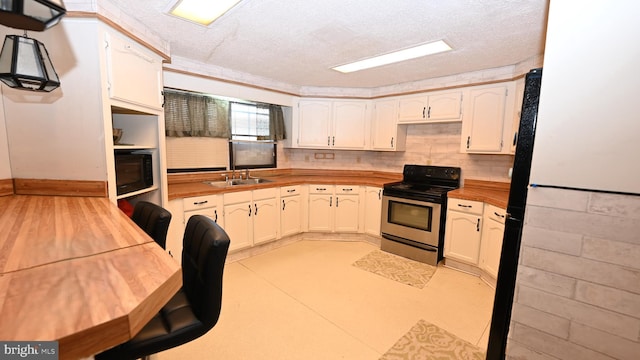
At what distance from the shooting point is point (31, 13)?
2.99 ft

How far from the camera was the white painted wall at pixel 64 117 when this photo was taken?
66.0 inches

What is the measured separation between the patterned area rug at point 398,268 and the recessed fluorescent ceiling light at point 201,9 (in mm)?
2710

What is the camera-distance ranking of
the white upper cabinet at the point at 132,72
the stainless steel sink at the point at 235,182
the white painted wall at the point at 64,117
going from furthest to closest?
the stainless steel sink at the point at 235,182 < the white upper cabinet at the point at 132,72 < the white painted wall at the point at 64,117

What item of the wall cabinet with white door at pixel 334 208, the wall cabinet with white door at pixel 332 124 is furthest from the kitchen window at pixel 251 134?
the wall cabinet with white door at pixel 334 208

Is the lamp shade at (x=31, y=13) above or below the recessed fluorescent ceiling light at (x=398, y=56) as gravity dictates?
below

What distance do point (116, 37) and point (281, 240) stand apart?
2712 millimetres

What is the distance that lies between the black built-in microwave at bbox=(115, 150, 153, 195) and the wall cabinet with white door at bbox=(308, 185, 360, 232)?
199cm

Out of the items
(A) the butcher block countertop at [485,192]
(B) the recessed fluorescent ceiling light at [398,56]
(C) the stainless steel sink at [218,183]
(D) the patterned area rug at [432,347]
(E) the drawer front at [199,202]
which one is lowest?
(D) the patterned area rug at [432,347]

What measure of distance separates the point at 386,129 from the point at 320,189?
1.27 meters

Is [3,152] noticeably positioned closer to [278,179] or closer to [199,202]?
[199,202]

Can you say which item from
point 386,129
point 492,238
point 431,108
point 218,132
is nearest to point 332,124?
point 386,129

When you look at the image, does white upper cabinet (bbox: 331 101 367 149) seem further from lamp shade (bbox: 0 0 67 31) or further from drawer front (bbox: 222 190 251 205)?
lamp shade (bbox: 0 0 67 31)

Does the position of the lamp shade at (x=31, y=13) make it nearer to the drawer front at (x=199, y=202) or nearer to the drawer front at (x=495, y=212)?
the drawer front at (x=199, y=202)

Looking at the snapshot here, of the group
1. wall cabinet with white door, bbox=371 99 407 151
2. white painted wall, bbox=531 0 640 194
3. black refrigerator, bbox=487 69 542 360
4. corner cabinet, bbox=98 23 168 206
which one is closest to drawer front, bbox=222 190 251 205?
corner cabinet, bbox=98 23 168 206
